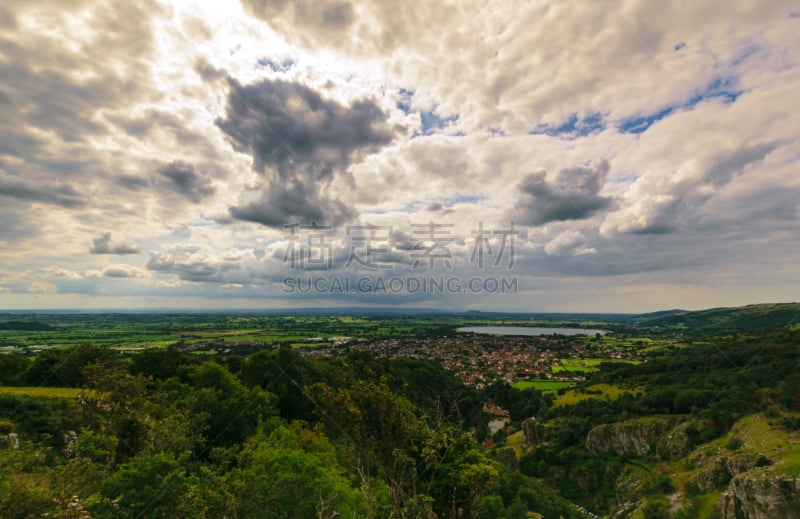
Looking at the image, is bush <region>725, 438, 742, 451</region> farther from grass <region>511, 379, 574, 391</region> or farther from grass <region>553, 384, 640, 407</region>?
grass <region>511, 379, 574, 391</region>

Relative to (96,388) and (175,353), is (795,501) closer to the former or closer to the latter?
(96,388)

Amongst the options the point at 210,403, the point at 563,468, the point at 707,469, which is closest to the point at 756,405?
the point at 707,469

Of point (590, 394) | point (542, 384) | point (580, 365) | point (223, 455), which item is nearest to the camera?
point (223, 455)

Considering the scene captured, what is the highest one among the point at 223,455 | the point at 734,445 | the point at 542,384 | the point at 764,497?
the point at 223,455

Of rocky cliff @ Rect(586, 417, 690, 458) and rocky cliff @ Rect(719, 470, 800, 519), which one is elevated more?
rocky cliff @ Rect(719, 470, 800, 519)

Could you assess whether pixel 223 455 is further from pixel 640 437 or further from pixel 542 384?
pixel 542 384

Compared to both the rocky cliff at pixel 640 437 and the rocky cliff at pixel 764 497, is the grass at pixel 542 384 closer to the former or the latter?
the rocky cliff at pixel 640 437

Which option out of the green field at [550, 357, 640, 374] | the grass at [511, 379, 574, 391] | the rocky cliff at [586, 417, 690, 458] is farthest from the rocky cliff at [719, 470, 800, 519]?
the green field at [550, 357, 640, 374]

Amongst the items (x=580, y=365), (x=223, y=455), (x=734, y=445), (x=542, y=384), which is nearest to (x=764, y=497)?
(x=734, y=445)
